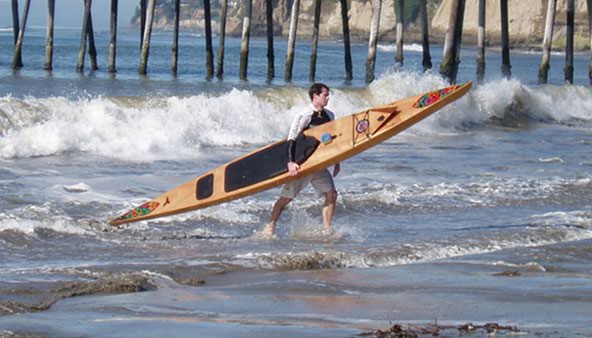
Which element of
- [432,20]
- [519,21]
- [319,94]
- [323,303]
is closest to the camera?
[323,303]

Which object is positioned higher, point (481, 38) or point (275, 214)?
point (481, 38)

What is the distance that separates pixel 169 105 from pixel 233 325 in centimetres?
1334

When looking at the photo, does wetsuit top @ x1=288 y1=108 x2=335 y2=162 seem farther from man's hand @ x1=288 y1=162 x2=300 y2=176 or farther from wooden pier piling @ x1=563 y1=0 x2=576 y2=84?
wooden pier piling @ x1=563 y1=0 x2=576 y2=84

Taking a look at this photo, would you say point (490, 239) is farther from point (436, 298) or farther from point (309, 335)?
point (309, 335)

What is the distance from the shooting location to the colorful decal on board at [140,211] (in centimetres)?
1031

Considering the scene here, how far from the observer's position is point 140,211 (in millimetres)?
10422

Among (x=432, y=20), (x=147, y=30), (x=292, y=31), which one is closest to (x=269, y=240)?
(x=147, y=30)

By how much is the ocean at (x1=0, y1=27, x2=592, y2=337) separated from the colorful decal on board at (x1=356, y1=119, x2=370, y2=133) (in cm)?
88

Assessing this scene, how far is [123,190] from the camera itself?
494 inches

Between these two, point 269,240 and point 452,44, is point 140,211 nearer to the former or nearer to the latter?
point 269,240

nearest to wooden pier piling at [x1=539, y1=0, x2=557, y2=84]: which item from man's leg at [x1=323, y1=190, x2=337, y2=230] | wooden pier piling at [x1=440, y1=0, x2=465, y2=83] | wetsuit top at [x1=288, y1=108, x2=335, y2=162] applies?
wooden pier piling at [x1=440, y1=0, x2=465, y2=83]

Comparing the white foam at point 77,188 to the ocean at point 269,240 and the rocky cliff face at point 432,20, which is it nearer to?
the ocean at point 269,240

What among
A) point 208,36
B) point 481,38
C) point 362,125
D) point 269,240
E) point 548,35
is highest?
point 548,35

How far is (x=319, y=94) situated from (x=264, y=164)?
2.98 ft
